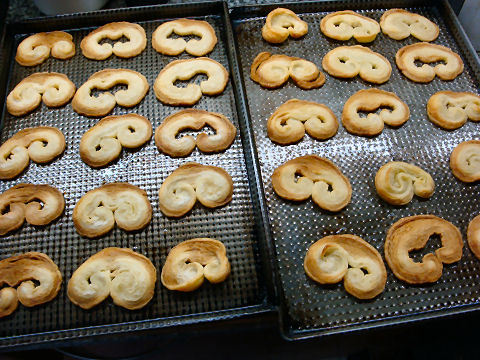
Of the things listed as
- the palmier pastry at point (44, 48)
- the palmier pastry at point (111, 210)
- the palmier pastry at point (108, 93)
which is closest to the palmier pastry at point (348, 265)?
the palmier pastry at point (111, 210)

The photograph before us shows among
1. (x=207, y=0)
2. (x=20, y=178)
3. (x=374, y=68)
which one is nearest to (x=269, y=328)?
(x=20, y=178)

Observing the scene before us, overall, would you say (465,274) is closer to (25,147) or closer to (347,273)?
(347,273)

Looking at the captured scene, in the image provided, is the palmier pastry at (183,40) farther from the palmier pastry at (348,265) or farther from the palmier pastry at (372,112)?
the palmier pastry at (348,265)

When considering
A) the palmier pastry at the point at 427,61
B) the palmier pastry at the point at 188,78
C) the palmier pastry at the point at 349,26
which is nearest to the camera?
the palmier pastry at the point at 188,78

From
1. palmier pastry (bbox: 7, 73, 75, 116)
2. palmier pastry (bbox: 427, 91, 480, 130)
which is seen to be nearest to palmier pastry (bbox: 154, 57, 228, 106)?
palmier pastry (bbox: 7, 73, 75, 116)

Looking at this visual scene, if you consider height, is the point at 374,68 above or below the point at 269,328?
above

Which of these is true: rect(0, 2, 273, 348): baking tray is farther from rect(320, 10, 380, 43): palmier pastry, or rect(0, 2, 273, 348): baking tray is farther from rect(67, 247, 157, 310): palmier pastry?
rect(320, 10, 380, 43): palmier pastry
